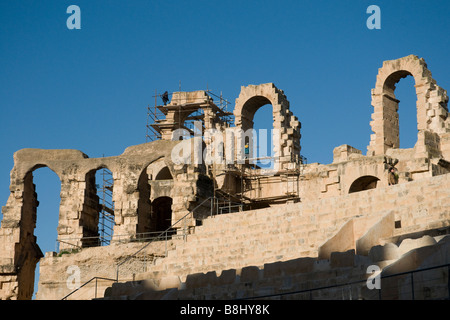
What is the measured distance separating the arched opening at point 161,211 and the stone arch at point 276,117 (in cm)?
506

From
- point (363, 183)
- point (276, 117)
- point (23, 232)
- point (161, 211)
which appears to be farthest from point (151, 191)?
point (363, 183)

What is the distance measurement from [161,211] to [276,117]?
7.42 metres

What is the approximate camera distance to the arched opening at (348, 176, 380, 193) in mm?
34334

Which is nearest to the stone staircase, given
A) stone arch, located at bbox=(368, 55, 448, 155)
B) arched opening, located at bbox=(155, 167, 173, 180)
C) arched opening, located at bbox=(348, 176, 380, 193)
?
arched opening, located at bbox=(348, 176, 380, 193)

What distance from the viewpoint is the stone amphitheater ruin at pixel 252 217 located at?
1917 centimetres

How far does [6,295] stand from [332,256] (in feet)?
54.0

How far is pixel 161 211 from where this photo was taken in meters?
40.9

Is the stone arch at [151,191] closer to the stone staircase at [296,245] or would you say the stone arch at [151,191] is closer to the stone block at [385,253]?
the stone staircase at [296,245]

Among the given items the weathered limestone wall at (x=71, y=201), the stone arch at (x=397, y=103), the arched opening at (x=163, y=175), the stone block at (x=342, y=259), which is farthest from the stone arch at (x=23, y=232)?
the stone block at (x=342, y=259)

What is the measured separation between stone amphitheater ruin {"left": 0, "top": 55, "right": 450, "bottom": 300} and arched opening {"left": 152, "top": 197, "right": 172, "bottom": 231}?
0.07 metres

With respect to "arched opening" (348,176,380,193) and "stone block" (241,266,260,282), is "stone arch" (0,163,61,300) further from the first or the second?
"stone block" (241,266,260,282)

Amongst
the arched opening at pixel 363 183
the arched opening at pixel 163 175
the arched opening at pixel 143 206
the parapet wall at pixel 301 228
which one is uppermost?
the arched opening at pixel 163 175
